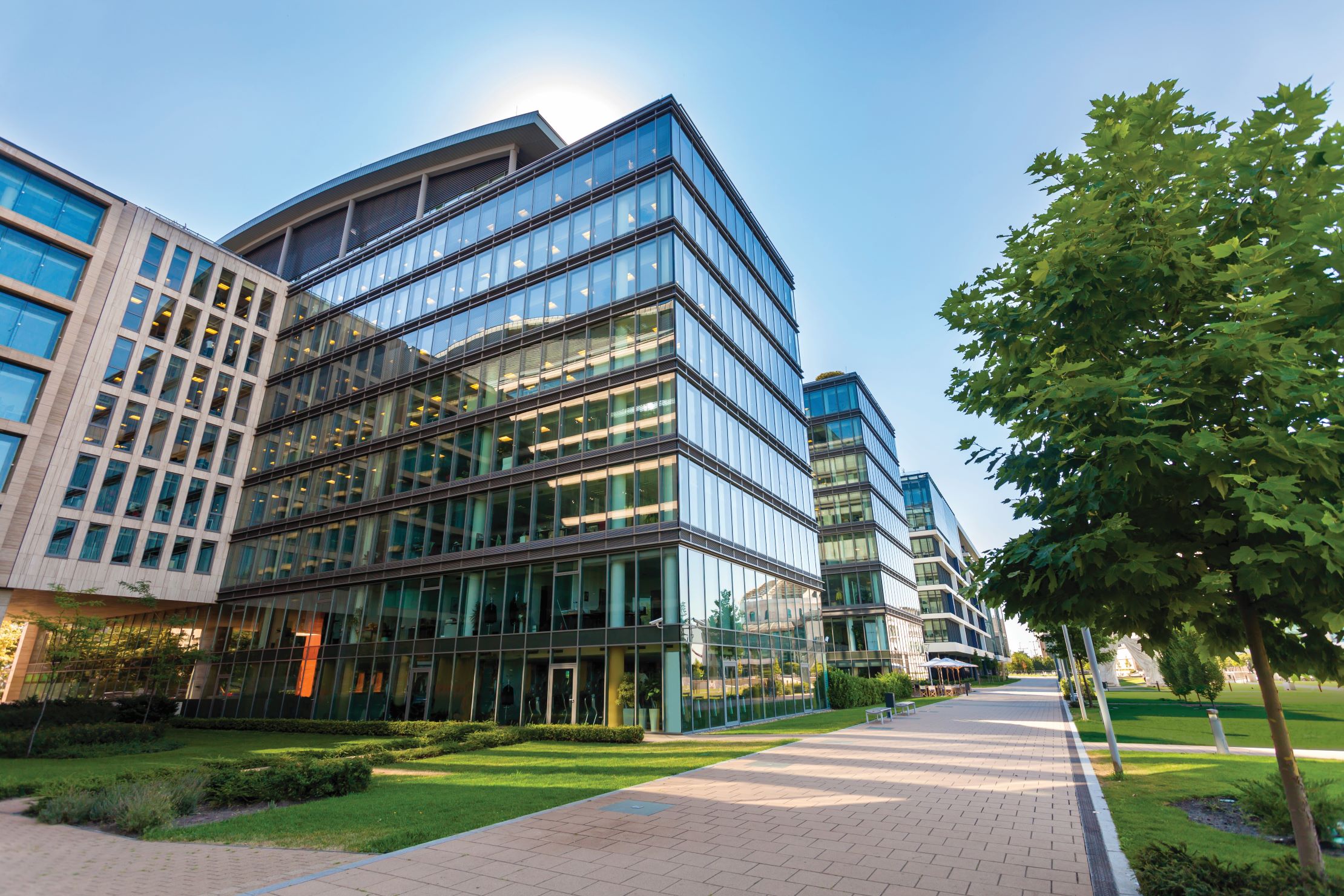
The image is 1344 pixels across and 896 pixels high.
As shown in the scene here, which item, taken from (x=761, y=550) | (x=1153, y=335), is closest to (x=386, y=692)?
(x=761, y=550)

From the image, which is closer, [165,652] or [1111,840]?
[1111,840]

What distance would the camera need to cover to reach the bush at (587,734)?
21.9 meters

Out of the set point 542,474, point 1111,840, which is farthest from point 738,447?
point 1111,840

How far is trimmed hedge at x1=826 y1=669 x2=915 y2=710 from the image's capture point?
129 ft

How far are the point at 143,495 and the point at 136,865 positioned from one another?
40050mm

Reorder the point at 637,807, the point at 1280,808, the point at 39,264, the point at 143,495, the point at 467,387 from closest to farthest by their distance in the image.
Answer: the point at 1280,808
the point at 637,807
the point at 467,387
the point at 39,264
the point at 143,495

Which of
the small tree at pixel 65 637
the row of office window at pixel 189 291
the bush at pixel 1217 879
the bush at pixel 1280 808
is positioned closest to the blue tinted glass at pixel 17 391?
the row of office window at pixel 189 291

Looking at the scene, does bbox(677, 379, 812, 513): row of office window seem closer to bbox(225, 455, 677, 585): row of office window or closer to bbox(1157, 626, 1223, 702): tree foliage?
bbox(225, 455, 677, 585): row of office window

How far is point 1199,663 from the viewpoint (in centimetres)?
3028

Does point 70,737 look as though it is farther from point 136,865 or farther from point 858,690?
point 858,690

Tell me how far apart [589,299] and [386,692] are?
22.0m

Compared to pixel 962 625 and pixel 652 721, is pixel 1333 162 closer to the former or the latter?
pixel 652 721

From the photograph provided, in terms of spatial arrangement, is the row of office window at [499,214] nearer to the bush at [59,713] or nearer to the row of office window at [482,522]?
the row of office window at [482,522]

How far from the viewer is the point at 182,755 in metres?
23.0
